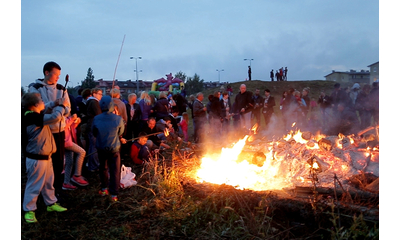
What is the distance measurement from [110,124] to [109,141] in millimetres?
305

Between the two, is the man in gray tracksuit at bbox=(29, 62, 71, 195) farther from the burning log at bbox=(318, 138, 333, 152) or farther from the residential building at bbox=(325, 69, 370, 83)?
the residential building at bbox=(325, 69, 370, 83)

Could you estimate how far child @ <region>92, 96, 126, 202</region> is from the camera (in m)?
5.56

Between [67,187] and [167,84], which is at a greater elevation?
[167,84]

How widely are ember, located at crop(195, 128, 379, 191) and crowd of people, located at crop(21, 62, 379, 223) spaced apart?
1.84 metres

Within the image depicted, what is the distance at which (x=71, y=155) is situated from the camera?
19.6ft

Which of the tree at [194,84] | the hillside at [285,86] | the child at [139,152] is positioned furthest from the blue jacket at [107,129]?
the tree at [194,84]

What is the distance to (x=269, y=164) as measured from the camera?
6785 millimetres

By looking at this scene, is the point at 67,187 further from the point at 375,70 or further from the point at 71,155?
the point at 375,70

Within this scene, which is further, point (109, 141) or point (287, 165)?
point (287, 165)

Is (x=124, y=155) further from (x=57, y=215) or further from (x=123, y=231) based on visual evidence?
(x=123, y=231)

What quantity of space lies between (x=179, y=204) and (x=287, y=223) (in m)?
1.68

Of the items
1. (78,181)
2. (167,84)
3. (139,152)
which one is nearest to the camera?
(78,181)

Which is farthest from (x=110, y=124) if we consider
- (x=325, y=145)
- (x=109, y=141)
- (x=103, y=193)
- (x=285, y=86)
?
(x=285, y=86)

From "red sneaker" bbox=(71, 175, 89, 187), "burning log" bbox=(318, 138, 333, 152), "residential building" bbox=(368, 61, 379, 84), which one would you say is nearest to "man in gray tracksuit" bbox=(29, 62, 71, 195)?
"red sneaker" bbox=(71, 175, 89, 187)
